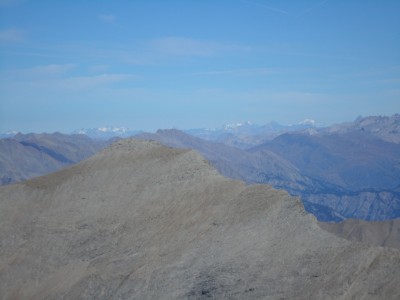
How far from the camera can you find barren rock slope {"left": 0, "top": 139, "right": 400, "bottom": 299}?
154ft

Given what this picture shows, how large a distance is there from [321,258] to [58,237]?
38275 mm

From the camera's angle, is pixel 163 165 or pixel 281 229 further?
pixel 163 165

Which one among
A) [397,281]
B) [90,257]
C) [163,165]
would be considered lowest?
[90,257]

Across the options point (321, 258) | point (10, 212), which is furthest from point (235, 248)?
point (10, 212)

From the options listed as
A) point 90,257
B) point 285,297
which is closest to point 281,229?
point 285,297

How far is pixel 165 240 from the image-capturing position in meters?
62.6

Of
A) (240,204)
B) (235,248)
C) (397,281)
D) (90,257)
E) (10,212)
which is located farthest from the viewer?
(10,212)

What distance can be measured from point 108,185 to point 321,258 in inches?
1548

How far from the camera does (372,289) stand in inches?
1635

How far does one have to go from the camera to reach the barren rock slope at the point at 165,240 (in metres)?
46.9

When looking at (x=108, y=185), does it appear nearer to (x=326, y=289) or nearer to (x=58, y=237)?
(x=58, y=237)

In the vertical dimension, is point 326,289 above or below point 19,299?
above

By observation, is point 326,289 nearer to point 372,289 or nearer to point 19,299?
point 372,289

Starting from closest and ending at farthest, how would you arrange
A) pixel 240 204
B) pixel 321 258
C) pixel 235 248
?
pixel 321 258 < pixel 235 248 < pixel 240 204
